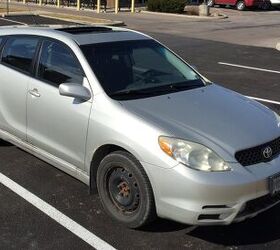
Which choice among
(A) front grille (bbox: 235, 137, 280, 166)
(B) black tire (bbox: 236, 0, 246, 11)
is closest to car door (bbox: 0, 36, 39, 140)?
(A) front grille (bbox: 235, 137, 280, 166)

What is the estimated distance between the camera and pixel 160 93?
480cm

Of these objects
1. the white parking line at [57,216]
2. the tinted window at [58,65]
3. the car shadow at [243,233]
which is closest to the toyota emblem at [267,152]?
the car shadow at [243,233]

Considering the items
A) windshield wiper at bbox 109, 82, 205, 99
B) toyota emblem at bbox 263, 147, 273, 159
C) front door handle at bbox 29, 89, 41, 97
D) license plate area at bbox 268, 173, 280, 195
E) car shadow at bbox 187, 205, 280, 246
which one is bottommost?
car shadow at bbox 187, 205, 280, 246

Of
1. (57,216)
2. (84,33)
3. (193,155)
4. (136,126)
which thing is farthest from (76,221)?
(84,33)

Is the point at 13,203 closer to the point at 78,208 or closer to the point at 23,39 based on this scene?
the point at 78,208

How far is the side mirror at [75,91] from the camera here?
4.59 meters

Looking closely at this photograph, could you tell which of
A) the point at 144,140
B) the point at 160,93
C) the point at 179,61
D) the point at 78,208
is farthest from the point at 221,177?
the point at 179,61

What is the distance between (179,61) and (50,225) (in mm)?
2263

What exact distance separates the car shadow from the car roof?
6.81ft

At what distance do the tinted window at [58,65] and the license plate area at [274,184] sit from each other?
1.91 metres

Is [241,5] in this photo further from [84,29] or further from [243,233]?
[243,233]

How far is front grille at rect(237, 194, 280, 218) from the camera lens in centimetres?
403

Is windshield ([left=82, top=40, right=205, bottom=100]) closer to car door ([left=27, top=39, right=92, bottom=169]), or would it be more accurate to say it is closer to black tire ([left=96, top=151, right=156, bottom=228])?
car door ([left=27, top=39, right=92, bottom=169])

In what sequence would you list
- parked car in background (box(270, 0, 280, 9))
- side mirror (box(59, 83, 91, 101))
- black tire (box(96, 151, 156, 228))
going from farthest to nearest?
parked car in background (box(270, 0, 280, 9)) → side mirror (box(59, 83, 91, 101)) → black tire (box(96, 151, 156, 228))
